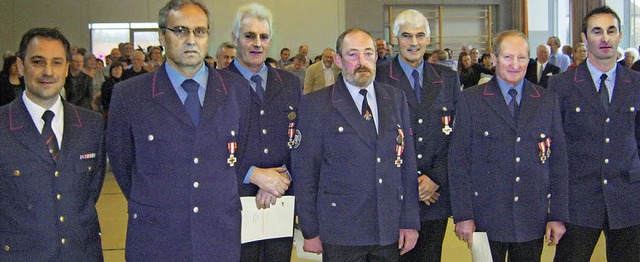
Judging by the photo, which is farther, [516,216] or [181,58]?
[516,216]

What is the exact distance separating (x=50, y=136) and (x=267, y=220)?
3.15 ft

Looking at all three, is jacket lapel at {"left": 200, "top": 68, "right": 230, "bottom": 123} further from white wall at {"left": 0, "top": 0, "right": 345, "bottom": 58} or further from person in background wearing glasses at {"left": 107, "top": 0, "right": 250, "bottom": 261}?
white wall at {"left": 0, "top": 0, "right": 345, "bottom": 58}

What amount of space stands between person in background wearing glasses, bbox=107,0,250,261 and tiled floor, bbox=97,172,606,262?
2.73 metres

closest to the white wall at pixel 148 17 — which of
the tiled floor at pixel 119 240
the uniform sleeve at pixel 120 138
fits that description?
the tiled floor at pixel 119 240

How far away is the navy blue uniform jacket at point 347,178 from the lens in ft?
9.38

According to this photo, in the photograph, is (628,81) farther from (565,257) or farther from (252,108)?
(252,108)

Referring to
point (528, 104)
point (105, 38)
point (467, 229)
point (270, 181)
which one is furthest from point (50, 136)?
point (105, 38)

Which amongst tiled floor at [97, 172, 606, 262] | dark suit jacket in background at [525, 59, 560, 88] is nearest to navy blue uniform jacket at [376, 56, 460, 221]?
tiled floor at [97, 172, 606, 262]

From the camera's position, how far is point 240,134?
8.83 ft

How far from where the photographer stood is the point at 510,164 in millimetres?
3090

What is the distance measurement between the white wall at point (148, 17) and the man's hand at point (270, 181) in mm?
13208

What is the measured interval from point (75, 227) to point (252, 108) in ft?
2.97

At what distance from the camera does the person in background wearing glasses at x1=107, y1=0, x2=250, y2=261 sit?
95.8 inches

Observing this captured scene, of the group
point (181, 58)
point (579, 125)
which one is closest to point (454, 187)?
point (579, 125)
